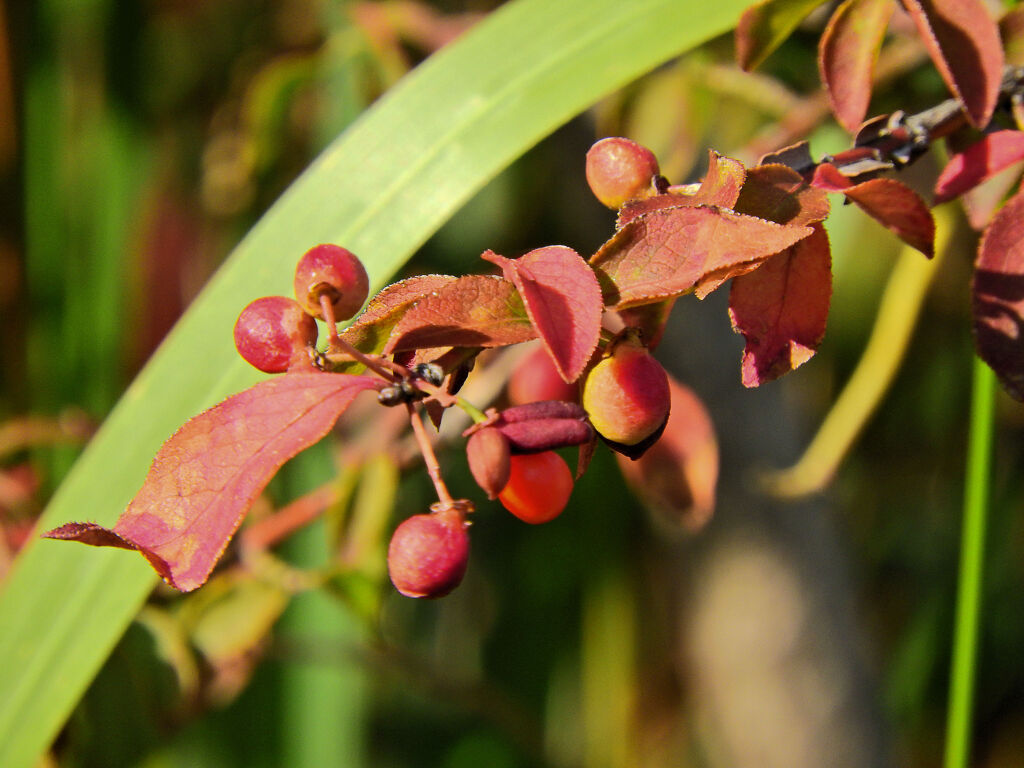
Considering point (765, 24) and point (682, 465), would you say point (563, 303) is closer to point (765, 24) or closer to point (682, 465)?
point (765, 24)

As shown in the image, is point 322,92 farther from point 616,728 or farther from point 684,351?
point 616,728

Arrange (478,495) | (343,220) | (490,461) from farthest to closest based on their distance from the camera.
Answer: (478,495) < (343,220) < (490,461)

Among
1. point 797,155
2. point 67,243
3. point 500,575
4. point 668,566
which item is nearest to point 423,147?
point 797,155

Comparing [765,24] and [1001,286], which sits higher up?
[765,24]

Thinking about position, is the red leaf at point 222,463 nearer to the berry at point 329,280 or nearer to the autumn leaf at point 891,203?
the berry at point 329,280

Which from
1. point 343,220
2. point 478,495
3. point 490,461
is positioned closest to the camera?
point 490,461

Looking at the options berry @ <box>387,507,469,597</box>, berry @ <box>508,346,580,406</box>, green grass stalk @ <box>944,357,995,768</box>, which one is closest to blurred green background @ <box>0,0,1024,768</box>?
berry @ <box>508,346,580,406</box>

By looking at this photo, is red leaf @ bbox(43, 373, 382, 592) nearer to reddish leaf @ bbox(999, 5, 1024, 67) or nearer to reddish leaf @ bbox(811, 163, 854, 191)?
reddish leaf @ bbox(811, 163, 854, 191)

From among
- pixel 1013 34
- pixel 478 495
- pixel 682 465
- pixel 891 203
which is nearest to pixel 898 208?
pixel 891 203
